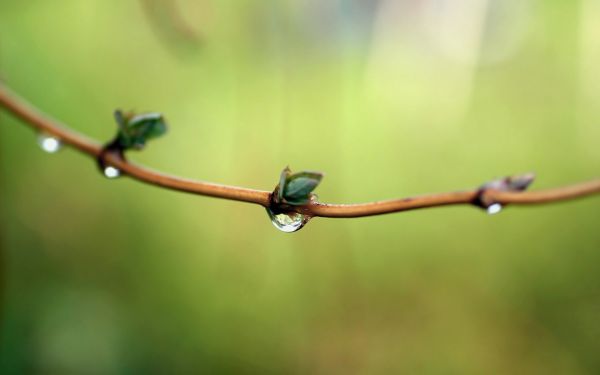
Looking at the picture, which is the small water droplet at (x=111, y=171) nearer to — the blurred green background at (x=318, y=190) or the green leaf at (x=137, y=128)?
the green leaf at (x=137, y=128)

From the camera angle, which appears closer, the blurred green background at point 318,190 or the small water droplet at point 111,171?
the small water droplet at point 111,171

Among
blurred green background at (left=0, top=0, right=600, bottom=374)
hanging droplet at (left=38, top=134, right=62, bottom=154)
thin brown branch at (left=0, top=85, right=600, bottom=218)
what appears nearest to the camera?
thin brown branch at (left=0, top=85, right=600, bottom=218)

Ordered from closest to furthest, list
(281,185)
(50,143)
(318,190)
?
(281,185)
(50,143)
(318,190)

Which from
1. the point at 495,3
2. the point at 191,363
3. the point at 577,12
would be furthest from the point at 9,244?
the point at 577,12

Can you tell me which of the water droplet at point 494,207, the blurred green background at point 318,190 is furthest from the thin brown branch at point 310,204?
the blurred green background at point 318,190

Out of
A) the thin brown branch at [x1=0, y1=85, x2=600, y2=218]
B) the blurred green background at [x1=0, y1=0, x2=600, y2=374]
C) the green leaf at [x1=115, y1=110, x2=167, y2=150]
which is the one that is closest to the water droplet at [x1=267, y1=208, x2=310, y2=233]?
the thin brown branch at [x1=0, y1=85, x2=600, y2=218]

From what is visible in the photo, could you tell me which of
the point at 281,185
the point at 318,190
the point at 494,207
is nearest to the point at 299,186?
the point at 281,185

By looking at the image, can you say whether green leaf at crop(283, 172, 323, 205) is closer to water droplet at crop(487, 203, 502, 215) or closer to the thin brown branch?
the thin brown branch

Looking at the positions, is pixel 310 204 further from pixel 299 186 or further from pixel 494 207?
pixel 494 207
